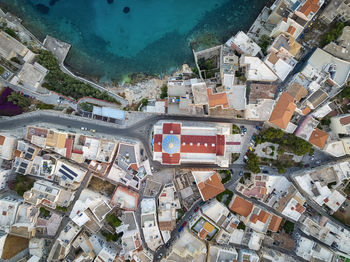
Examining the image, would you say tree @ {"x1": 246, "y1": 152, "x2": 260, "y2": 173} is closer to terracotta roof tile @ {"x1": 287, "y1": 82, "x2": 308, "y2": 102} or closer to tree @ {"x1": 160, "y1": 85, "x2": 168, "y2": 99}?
terracotta roof tile @ {"x1": 287, "y1": 82, "x2": 308, "y2": 102}

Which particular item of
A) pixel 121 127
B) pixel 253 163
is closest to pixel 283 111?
pixel 253 163

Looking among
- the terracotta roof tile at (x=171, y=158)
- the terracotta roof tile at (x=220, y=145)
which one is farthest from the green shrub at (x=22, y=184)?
the terracotta roof tile at (x=220, y=145)

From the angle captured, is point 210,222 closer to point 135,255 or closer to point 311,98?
point 135,255

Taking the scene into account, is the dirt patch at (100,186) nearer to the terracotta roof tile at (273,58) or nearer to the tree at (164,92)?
the tree at (164,92)

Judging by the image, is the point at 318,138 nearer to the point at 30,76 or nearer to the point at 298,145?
the point at 298,145

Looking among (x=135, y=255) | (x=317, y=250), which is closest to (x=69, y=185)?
(x=135, y=255)

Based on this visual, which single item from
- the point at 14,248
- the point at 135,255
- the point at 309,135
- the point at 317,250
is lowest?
the point at 14,248
